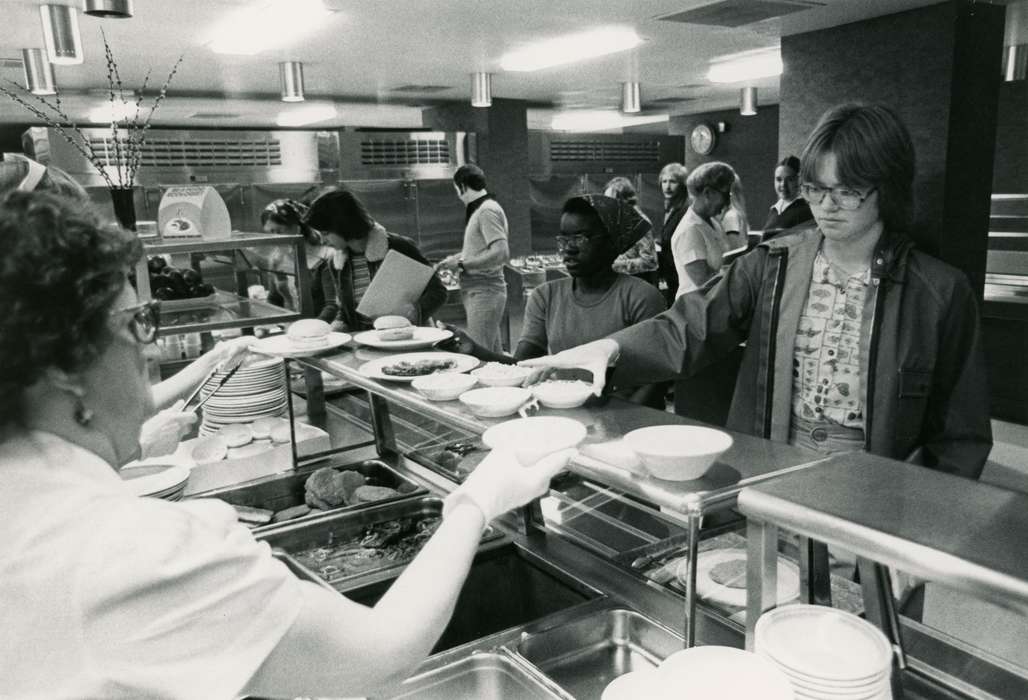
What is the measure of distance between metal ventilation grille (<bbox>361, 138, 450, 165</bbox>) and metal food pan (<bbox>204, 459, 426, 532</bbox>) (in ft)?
21.5

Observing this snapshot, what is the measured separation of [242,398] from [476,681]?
202 cm

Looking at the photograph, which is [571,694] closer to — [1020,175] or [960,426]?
[960,426]

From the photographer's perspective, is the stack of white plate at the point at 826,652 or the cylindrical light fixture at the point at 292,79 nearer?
the stack of white plate at the point at 826,652

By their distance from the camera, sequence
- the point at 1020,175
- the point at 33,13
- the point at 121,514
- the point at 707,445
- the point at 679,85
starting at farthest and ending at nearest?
the point at 679,85, the point at 1020,175, the point at 33,13, the point at 707,445, the point at 121,514

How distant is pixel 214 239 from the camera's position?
3.22 m

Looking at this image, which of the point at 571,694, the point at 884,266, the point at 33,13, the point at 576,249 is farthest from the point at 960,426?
the point at 33,13

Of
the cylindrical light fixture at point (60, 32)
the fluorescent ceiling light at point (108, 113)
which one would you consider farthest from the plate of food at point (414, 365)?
the fluorescent ceiling light at point (108, 113)

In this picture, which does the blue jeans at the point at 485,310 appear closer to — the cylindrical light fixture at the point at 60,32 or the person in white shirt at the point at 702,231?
the person in white shirt at the point at 702,231

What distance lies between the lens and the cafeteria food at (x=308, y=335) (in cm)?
269

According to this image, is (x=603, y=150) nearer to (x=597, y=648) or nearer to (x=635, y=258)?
(x=635, y=258)

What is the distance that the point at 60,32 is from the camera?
3.82 m

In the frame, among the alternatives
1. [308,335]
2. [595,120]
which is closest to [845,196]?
[308,335]

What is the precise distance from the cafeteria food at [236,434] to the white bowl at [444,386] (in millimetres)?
1181

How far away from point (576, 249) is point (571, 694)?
77.8 inches
